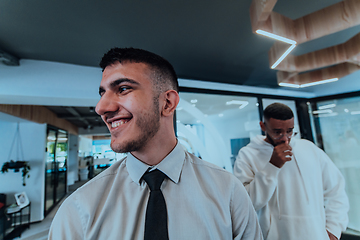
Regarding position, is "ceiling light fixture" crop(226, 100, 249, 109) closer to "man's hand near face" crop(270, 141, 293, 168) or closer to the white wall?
"man's hand near face" crop(270, 141, 293, 168)

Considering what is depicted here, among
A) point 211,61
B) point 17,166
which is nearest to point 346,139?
point 211,61

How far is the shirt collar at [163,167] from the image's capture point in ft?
2.53

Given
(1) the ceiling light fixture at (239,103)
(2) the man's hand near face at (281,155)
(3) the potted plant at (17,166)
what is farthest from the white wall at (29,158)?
(2) the man's hand near face at (281,155)

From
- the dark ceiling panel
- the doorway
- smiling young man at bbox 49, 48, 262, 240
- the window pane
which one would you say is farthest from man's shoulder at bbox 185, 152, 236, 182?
the doorway

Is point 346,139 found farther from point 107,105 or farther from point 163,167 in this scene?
point 107,105

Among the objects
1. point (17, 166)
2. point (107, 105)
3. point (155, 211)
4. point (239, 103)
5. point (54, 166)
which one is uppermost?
point (239, 103)

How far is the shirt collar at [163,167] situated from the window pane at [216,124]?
1.87m

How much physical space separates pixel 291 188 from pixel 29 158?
5.94 m

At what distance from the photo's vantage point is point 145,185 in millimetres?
773

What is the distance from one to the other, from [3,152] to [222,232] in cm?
615

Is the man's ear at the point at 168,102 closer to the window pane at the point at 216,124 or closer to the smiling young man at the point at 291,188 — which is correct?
the smiling young man at the point at 291,188

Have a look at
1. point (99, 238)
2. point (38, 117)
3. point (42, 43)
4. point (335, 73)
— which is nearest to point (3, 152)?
point (38, 117)

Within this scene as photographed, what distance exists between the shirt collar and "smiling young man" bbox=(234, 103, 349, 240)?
705 millimetres

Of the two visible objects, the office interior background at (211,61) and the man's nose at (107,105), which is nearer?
the man's nose at (107,105)
